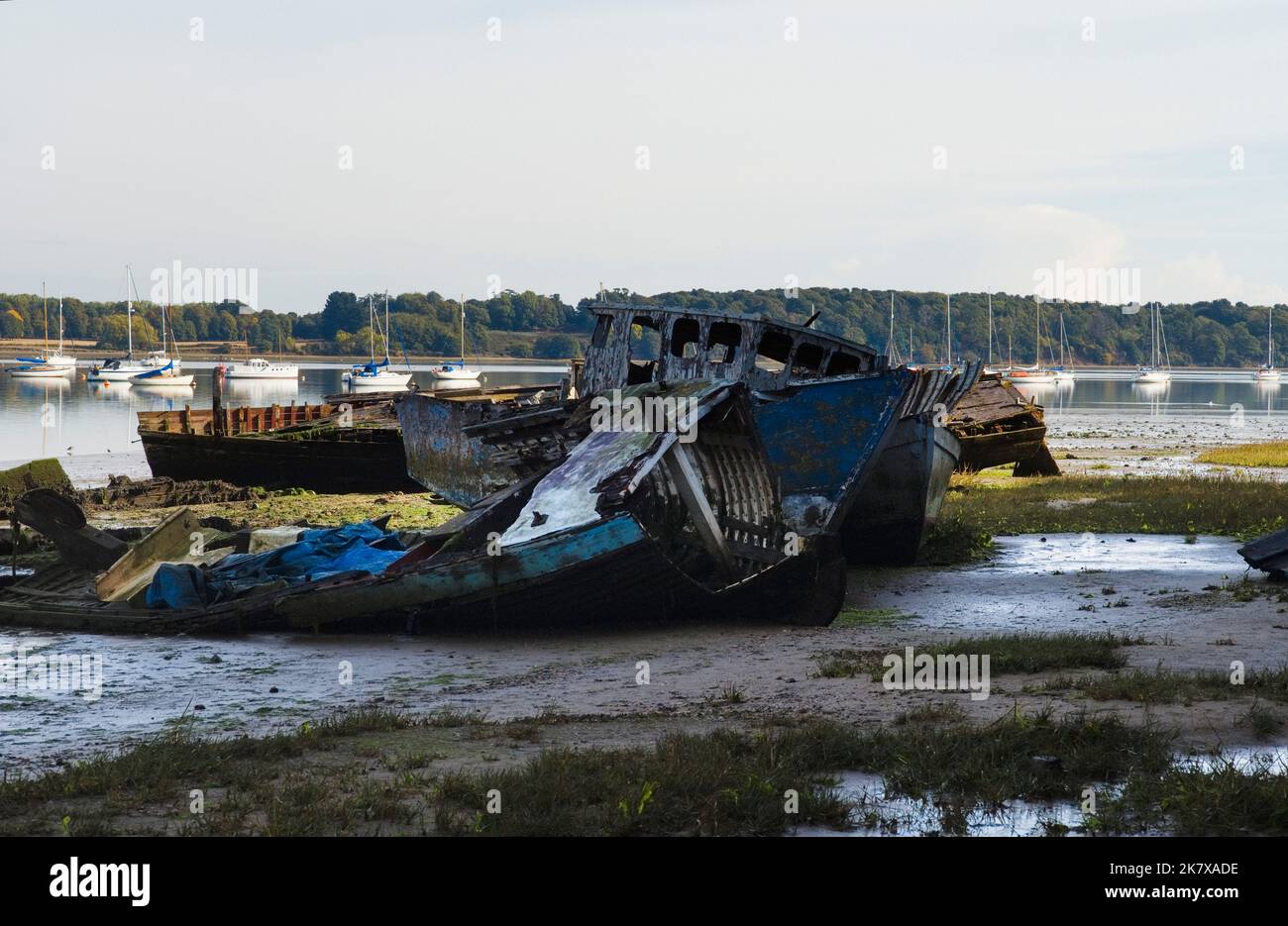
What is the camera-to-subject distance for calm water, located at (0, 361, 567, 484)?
37.1 metres

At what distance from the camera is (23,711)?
9.35m

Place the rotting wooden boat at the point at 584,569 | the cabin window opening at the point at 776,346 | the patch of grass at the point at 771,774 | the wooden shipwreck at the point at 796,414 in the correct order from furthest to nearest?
the cabin window opening at the point at 776,346 < the wooden shipwreck at the point at 796,414 < the rotting wooden boat at the point at 584,569 < the patch of grass at the point at 771,774

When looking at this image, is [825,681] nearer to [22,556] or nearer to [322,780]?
[322,780]

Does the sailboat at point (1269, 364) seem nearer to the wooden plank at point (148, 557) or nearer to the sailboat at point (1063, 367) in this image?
the sailboat at point (1063, 367)

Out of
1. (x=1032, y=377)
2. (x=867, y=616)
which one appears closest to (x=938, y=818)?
(x=867, y=616)

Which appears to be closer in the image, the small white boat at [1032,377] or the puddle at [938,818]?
the puddle at [938,818]
